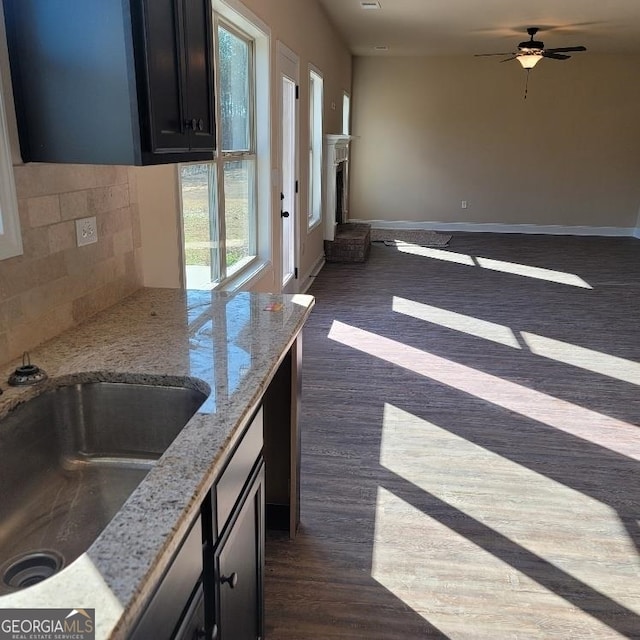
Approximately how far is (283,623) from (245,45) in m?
3.60

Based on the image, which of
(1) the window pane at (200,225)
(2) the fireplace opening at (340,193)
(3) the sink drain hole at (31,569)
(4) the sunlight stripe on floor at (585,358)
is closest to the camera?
(3) the sink drain hole at (31,569)

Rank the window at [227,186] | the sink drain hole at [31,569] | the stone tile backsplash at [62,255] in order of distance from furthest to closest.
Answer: the window at [227,186], the stone tile backsplash at [62,255], the sink drain hole at [31,569]

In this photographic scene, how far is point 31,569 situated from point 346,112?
949cm

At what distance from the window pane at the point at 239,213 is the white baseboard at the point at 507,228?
6390 mm

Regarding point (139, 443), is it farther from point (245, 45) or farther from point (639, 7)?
point (639, 7)

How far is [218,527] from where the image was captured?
1206 mm

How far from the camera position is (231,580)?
1.30 meters

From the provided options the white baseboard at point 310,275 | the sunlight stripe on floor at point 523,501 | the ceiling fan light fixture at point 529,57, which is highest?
the ceiling fan light fixture at point 529,57

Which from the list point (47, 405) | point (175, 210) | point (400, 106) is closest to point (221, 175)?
point (175, 210)

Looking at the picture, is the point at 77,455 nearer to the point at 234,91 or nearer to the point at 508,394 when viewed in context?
the point at 508,394

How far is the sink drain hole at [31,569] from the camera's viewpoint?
1135 millimetres

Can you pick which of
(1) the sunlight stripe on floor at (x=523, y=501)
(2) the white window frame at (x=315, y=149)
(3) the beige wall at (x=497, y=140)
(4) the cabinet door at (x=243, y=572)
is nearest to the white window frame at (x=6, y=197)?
(4) the cabinet door at (x=243, y=572)

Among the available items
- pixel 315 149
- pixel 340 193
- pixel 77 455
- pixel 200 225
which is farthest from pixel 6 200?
pixel 340 193

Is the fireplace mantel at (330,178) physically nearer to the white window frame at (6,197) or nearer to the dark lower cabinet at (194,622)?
the white window frame at (6,197)
